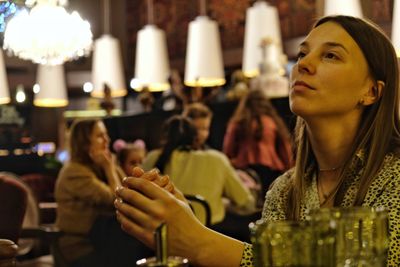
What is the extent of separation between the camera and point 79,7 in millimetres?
13500

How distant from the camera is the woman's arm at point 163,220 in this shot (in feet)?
3.35

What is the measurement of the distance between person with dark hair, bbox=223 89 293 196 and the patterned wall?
2.13 metres

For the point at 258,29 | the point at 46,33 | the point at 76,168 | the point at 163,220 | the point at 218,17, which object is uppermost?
the point at 218,17

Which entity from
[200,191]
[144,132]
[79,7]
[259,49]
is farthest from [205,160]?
[79,7]

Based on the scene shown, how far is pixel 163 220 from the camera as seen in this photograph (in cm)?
104

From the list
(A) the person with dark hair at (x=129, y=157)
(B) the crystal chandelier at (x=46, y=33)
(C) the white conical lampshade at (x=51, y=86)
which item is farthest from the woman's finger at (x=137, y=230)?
(C) the white conical lampshade at (x=51, y=86)

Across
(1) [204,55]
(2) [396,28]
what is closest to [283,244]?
(2) [396,28]

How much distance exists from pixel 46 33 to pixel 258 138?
106 inches

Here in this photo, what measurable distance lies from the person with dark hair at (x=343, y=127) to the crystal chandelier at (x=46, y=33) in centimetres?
191

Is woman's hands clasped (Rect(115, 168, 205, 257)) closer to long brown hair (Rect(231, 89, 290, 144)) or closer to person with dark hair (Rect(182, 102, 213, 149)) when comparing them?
person with dark hair (Rect(182, 102, 213, 149))

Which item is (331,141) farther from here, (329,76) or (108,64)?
(108,64)

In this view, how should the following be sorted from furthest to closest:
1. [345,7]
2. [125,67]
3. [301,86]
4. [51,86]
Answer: [125,67]
[51,86]
[345,7]
[301,86]

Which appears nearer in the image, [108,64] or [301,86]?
[301,86]

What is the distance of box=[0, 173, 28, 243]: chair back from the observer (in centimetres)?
295
